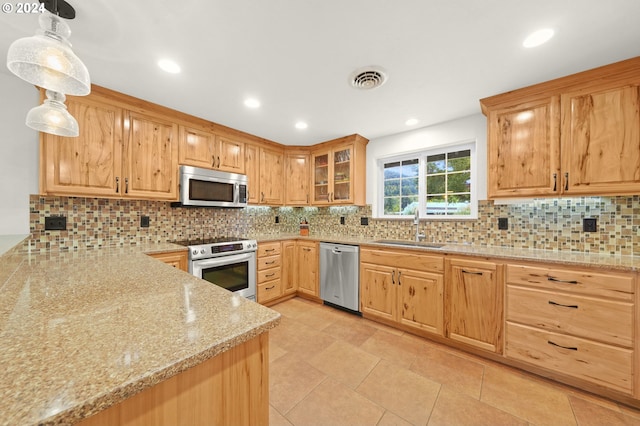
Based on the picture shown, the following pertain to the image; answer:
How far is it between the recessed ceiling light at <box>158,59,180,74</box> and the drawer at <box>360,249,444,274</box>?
239 centimetres

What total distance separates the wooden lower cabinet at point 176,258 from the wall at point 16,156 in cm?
103

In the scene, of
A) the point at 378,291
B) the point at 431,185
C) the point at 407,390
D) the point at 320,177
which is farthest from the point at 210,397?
the point at 320,177

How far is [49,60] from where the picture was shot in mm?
925

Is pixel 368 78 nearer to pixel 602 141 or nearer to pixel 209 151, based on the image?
pixel 602 141

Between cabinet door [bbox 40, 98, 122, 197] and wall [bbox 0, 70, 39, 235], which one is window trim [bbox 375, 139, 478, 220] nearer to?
cabinet door [bbox 40, 98, 122, 197]

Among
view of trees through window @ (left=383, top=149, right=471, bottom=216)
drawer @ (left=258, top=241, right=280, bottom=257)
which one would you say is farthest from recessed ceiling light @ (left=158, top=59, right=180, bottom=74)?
view of trees through window @ (left=383, top=149, right=471, bottom=216)

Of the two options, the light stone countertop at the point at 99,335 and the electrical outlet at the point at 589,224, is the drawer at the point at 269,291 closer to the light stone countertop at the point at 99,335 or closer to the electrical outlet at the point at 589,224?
the light stone countertop at the point at 99,335

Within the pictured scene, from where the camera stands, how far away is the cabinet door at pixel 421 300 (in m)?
2.22

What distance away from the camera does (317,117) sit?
2.66m

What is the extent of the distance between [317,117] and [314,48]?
108 cm

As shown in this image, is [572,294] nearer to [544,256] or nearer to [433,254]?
[544,256]

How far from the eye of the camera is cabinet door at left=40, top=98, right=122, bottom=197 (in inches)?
73.2

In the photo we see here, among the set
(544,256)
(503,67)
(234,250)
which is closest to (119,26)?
(234,250)

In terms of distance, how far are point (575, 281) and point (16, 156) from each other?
14.1 feet
